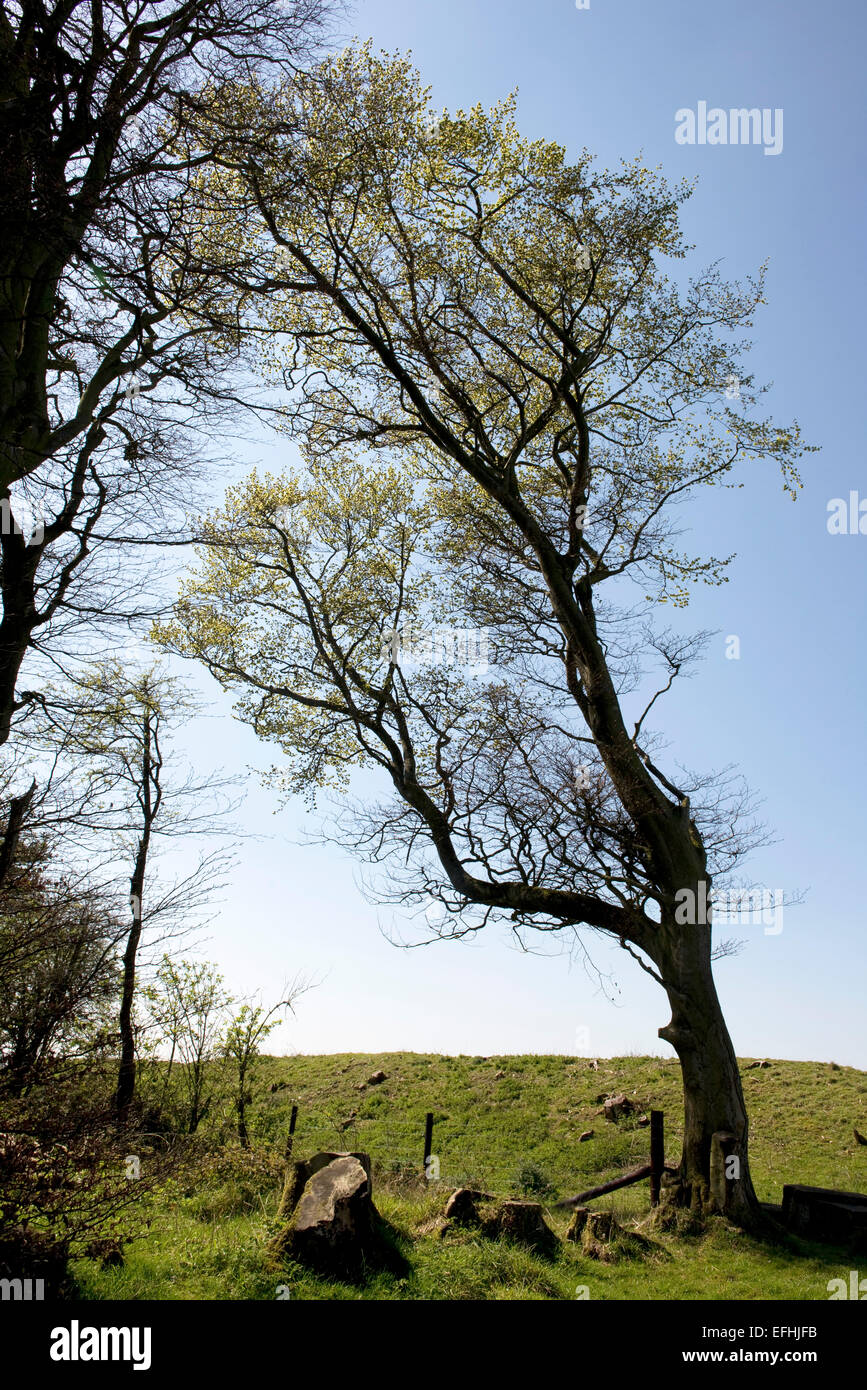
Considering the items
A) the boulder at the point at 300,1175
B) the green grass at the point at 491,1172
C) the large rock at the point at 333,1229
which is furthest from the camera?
the boulder at the point at 300,1175

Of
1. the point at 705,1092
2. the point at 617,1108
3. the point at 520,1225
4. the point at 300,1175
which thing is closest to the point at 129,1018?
the point at 300,1175

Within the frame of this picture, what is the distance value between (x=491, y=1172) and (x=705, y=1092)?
4589 millimetres

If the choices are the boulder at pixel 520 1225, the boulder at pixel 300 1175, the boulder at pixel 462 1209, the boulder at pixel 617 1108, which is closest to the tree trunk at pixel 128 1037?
the boulder at pixel 300 1175

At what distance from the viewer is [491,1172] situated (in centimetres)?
1393

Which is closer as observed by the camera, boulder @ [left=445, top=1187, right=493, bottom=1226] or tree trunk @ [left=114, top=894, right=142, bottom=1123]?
tree trunk @ [left=114, top=894, right=142, bottom=1123]

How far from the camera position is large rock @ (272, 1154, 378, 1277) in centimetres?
721

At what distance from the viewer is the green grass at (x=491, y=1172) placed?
23.3ft

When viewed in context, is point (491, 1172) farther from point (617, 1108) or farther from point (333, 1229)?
point (333, 1229)

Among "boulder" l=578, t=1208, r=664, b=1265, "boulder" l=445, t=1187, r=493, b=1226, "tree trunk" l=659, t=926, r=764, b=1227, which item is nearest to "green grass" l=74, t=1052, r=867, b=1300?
"boulder" l=578, t=1208, r=664, b=1265

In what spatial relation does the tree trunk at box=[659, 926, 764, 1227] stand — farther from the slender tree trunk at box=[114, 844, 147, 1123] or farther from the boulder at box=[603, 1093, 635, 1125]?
the slender tree trunk at box=[114, 844, 147, 1123]

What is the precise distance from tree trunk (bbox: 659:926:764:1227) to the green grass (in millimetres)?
487

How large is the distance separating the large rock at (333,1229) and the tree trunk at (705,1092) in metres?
5.12

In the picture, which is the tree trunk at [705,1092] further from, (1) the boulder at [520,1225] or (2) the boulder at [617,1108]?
(2) the boulder at [617,1108]

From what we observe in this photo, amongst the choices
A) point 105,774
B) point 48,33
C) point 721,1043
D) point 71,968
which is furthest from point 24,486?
point 721,1043
